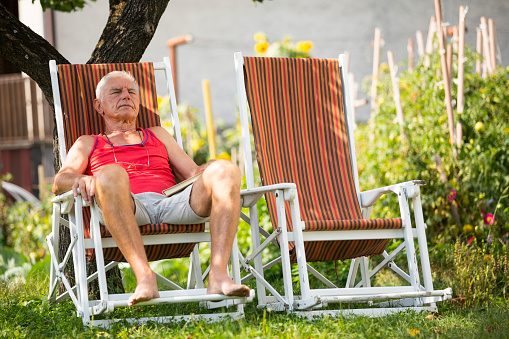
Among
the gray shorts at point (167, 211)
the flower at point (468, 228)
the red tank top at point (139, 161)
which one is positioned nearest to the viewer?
the gray shorts at point (167, 211)

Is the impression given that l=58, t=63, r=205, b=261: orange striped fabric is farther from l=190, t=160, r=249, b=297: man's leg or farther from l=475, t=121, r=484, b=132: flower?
l=475, t=121, r=484, b=132: flower

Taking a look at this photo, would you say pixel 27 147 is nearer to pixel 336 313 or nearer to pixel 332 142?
pixel 332 142

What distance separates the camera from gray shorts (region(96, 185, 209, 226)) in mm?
3026

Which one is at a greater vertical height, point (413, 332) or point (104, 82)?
point (104, 82)

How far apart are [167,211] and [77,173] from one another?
0.54 meters

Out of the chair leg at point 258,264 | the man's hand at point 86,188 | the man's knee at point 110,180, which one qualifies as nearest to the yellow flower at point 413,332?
the chair leg at point 258,264

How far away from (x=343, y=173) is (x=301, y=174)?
25cm

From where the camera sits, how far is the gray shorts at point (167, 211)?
9.93 feet

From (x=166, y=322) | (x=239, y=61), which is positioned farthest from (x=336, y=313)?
(x=239, y=61)

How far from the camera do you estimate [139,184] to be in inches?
133

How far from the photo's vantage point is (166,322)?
292cm

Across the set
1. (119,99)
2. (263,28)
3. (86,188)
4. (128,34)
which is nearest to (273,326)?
(86,188)

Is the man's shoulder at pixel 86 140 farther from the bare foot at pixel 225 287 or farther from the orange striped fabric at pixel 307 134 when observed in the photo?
the bare foot at pixel 225 287

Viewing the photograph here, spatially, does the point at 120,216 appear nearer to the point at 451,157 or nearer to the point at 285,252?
the point at 285,252
